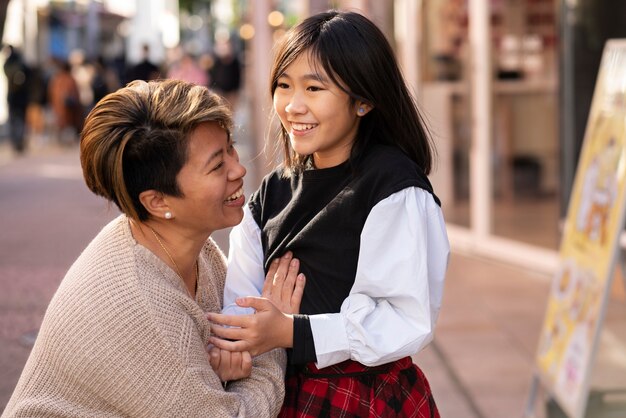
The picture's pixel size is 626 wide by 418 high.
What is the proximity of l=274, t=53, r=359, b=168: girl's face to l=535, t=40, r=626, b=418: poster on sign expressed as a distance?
1817 millimetres

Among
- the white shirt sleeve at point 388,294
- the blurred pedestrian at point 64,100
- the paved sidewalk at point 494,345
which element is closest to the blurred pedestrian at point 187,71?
the blurred pedestrian at point 64,100

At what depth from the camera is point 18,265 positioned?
338 inches

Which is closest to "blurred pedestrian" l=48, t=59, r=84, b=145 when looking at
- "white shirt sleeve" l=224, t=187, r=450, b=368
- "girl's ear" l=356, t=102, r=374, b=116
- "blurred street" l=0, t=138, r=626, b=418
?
"blurred street" l=0, t=138, r=626, b=418

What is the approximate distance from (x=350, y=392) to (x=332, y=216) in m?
0.40

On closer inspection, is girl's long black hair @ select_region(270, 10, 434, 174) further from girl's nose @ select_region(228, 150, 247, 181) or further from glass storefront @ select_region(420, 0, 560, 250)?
glass storefront @ select_region(420, 0, 560, 250)

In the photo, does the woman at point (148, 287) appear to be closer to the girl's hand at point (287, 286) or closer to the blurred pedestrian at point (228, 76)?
the girl's hand at point (287, 286)

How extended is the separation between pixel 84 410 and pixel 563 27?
586 cm

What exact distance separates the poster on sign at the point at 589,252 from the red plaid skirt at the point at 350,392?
5.31ft

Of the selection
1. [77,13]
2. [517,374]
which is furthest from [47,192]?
[77,13]

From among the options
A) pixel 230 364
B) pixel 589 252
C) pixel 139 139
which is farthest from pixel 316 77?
pixel 589 252

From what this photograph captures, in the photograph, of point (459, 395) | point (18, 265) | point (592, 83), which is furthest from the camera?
point (18, 265)

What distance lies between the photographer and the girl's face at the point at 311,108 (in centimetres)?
235

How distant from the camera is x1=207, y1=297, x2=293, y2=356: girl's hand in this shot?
2.29 meters

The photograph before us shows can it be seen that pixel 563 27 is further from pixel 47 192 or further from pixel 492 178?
pixel 47 192
